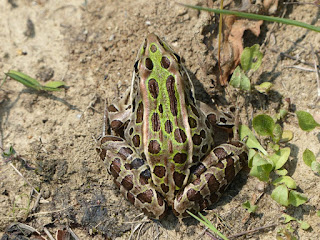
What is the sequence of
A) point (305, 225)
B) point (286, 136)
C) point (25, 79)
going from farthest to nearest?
point (25, 79) → point (286, 136) → point (305, 225)

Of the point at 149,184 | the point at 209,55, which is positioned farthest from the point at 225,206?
the point at 209,55

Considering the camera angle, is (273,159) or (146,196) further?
(273,159)

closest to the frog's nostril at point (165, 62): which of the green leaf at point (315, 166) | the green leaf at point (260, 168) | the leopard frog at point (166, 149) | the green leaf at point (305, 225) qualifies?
the leopard frog at point (166, 149)

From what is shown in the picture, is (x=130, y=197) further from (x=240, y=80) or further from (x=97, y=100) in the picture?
(x=240, y=80)

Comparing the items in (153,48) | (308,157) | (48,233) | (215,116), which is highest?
(153,48)

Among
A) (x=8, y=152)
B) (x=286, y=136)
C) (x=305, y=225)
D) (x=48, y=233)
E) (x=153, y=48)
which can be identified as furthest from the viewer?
(x=8, y=152)

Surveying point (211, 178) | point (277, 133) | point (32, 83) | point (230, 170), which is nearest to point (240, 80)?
point (277, 133)

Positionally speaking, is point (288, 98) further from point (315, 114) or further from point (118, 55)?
point (118, 55)
